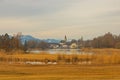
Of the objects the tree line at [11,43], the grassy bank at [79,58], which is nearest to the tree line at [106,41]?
the tree line at [11,43]

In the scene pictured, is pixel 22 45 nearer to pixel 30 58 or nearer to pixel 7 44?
pixel 7 44

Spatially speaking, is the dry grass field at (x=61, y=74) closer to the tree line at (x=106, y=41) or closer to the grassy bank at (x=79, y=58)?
the grassy bank at (x=79, y=58)

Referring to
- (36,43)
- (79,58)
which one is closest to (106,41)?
(36,43)

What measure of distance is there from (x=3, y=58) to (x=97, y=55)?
15389mm

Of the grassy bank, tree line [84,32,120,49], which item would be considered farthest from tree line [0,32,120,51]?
the grassy bank

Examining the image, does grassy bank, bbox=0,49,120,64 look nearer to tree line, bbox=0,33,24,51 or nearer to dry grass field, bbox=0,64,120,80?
dry grass field, bbox=0,64,120,80

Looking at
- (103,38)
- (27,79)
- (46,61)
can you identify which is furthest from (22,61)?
(103,38)

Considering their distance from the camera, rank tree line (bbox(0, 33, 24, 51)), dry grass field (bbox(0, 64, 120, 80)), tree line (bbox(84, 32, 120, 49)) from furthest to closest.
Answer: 1. tree line (bbox(84, 32, 120, 49))
2. tree line (bbox(0, 33, 24, 51))
3. dry grass field (bbox(0, 64, 120, 80))

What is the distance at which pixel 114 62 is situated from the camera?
4625cm

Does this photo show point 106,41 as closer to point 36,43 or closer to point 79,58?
point 36,43

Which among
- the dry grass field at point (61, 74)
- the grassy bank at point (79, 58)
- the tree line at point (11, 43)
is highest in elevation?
the tree line at point (11, 43)

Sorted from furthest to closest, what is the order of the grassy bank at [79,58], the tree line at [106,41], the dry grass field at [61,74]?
the tree line at [106,41]
the grassy bank at [79,58]
the dry grass field at [61,74]

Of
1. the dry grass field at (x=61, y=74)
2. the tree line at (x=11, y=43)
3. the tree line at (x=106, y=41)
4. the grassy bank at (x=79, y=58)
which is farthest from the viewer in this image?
the tree line at (x=106, y=41)

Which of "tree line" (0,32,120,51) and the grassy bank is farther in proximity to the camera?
"tree line" (0,32,120,51)
